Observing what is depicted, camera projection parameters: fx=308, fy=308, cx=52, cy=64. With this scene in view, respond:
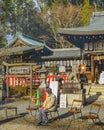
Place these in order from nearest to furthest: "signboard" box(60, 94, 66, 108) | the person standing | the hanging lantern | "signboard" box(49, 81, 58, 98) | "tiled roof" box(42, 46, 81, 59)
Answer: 1. the person standing
2. "signboard" box(60, 94, 66, 108)
3. "signboard" box(49, 81, 58, 98)
4. the hanging lantern
5. "tiled roof" box(42, 46, 81, 59)

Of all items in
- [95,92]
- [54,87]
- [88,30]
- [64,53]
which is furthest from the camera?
[64,53]

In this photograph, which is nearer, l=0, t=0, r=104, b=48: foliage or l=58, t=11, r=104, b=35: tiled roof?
l=58, t=11, r=104, b=35: tiled roof

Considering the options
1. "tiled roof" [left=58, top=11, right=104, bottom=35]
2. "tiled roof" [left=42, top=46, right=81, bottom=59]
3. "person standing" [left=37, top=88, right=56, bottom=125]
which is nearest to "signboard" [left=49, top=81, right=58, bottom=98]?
"person standing" [left=37, top=88, right=56, bottom=125]

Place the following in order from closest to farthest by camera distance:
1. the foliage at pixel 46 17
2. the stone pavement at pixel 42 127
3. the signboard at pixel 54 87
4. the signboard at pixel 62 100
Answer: the stone pavement at pixel 42 127 < the signboard at pixel 62 100 < the signboard at pixel 54 87 < the foliage at pixel 46 17

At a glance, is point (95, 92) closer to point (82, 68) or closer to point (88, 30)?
point (82, 68)

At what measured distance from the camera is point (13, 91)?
2298cm

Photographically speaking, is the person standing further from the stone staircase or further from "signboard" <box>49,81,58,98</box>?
the stone staircase

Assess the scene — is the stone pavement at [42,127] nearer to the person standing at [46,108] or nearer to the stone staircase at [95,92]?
the person standing at [46,108]

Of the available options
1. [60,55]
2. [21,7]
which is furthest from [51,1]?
[60,55]

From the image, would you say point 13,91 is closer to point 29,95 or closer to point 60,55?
point 29,95

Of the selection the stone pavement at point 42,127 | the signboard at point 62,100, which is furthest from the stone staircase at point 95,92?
the stone pavement at point 42,127

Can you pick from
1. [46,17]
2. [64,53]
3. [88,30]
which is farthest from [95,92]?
[46,17]

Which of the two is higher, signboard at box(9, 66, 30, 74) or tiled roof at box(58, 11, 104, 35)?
tiled roof at box(58, 11, 104, 35)

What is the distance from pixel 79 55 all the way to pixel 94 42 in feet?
15.2
